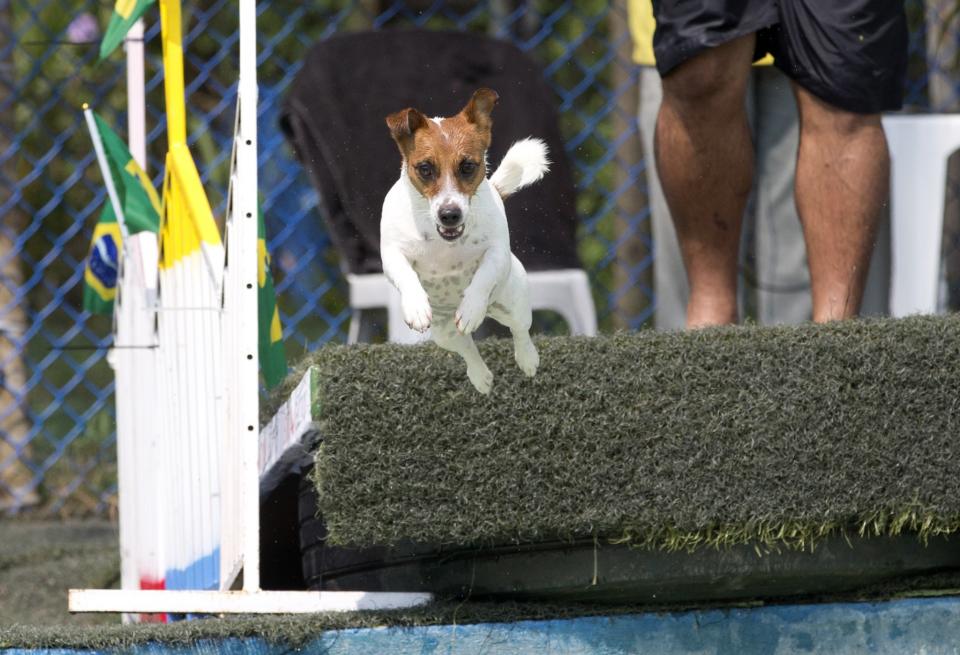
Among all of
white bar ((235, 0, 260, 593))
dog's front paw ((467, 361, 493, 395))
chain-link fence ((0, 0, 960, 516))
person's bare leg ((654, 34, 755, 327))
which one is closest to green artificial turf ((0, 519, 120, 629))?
chain-link fence ((0, 0, 960, 516))

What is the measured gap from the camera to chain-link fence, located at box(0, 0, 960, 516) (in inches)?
183

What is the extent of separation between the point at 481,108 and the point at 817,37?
5.19 ft

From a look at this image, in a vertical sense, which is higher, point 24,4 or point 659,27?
point 24,4

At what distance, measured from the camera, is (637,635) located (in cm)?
235

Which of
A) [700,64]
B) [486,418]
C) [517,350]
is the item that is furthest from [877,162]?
[517,350]

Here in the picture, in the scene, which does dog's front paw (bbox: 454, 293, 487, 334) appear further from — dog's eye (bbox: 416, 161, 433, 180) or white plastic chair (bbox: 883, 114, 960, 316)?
white plastic chair (bbox: 883, 114, 960, 316)

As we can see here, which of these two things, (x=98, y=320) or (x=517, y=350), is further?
(x=98, y=320)

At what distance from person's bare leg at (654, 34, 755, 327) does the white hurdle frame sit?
0.90 m

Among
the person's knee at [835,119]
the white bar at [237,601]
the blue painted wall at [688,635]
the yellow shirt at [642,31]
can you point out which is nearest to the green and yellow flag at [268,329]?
the white bar at [237,601]

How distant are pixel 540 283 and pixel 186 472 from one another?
41.7 inches

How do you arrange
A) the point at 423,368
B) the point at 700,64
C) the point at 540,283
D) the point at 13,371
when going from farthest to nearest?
the point at 13,371
the point at 540,283
the point at 700,64
the point at 423,368

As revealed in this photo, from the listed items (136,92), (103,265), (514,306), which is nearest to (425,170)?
(514,306)

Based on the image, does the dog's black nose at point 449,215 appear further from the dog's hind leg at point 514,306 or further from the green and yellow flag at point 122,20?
the green and yellow flag at point 122,20

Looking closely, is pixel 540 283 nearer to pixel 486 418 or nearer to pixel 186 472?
pixel 186 472
